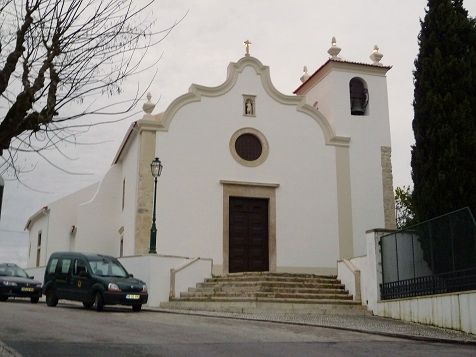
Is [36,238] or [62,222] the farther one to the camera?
[36,238]

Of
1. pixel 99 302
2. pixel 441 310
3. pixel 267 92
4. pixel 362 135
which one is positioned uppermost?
pixel 267 92

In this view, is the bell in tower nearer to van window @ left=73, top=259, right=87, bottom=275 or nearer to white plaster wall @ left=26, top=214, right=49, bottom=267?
van window @ left=73, top=259, right=87, bottom=275

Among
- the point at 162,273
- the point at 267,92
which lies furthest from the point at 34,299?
the point at 267,92

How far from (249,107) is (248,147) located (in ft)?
5.25

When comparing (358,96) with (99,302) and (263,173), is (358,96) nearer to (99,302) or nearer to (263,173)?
(263,173)

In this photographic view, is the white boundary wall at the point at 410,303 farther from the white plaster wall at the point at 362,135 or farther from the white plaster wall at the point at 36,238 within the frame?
the white plaster wall at the point at 36,238

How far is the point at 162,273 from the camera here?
18562 mm

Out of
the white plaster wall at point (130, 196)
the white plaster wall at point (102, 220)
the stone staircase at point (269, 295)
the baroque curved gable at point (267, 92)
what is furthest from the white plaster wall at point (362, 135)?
the white plaster wall at point (102, 220)

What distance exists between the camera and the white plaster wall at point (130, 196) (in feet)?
73.2

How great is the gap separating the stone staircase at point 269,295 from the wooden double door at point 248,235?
266cm

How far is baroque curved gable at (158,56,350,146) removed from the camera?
23172 millimetres

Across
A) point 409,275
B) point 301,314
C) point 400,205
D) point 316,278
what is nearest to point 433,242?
point 409,275

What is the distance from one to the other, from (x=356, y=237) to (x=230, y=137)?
6.13 metres

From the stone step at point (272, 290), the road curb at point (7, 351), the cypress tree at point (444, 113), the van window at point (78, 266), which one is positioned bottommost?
the road curb at point (7, 351)
